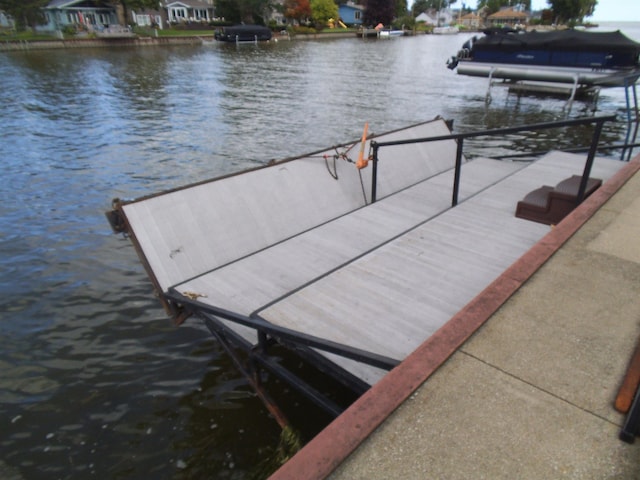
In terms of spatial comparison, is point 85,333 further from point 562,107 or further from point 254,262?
point 562,107

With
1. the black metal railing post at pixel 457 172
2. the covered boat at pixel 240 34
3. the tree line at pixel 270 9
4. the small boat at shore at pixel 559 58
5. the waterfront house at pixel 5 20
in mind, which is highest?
the tree line at pixel 270 9

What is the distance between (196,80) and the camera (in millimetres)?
35656

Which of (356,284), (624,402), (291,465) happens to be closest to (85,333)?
(356,284)

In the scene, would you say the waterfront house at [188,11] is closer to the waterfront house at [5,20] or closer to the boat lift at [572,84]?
the waterfront house at [5,20]

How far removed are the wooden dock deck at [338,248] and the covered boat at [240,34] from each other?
72.5 meters

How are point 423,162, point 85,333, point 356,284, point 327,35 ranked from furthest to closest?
point 327,35, point 423,162, point 85,333, point 356,284

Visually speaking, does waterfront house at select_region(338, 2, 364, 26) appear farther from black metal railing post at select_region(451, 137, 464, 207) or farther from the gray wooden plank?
the gray wooden plank

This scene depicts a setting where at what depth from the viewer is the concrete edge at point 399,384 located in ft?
8.11

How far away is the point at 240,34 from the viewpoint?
240ft

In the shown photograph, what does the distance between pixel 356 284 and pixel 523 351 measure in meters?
2.31

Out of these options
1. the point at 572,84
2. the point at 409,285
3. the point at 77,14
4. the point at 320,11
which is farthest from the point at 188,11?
the point at 409,285

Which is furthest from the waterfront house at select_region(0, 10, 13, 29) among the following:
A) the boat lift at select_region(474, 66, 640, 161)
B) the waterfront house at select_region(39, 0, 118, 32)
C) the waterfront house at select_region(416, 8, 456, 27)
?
the waterfront house at select_region(416, 8, 456, 27)

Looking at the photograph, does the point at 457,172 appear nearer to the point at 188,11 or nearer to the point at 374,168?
the point at 374,168

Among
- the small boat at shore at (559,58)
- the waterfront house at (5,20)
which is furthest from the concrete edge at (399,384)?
the waterfront house at (5,20)
